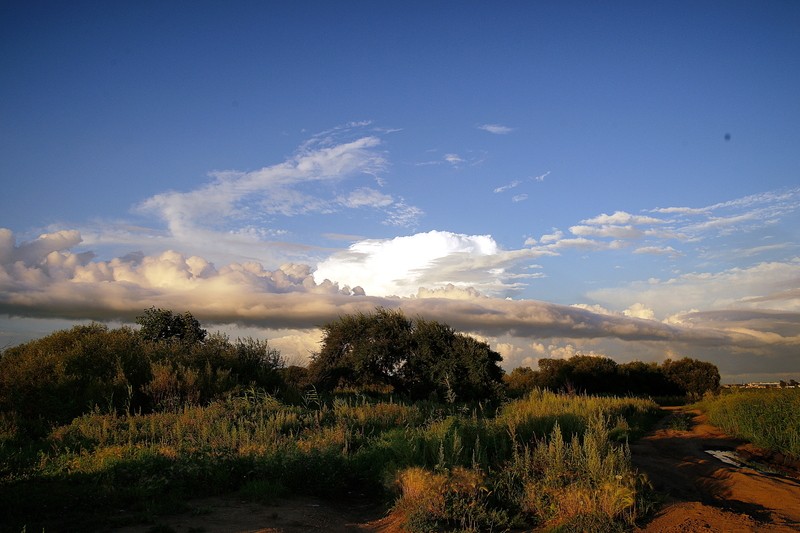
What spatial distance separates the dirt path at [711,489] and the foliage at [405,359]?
14.3 m

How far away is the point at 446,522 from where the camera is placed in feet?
24.6

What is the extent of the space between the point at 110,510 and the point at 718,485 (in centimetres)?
1007

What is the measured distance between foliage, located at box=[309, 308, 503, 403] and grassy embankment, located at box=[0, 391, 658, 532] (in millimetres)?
17887

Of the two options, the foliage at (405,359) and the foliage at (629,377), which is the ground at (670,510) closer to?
the foliage at (405,359)

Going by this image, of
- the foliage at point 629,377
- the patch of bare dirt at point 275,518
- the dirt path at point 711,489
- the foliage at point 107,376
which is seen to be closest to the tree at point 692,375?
the foliage at point 629,377

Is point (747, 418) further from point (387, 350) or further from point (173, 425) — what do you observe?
point (387, 350)

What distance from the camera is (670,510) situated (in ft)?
25.0

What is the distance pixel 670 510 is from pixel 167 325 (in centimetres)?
2907

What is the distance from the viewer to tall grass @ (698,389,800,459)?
14.9 meters

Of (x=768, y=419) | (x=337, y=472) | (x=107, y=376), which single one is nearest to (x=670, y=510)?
(x=337, y=472)

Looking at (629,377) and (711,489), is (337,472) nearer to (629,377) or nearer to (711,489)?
(711,489)

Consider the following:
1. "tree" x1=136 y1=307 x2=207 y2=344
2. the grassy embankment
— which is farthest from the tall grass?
"tree" x1=136 y1=307 x2=207 y2=344

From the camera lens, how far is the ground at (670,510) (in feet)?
23.8

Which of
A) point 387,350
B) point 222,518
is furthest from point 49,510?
point 387,350
